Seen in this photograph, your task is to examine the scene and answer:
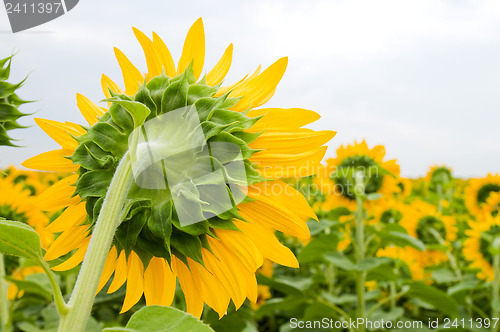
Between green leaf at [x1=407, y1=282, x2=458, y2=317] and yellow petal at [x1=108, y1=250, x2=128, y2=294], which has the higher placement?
yellow petal at [x1=108, y1=250, x2=128, y2=294]

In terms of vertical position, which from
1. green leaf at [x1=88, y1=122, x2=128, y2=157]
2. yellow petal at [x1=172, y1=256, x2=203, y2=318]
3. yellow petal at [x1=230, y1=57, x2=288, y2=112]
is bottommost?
yellow petal at [x1=172, y1=256, x2=203, y2=318]

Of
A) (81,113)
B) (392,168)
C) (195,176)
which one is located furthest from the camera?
(392,168)

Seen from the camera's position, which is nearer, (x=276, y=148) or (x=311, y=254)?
(x=276, y=148)

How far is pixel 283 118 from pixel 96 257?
0.38 m

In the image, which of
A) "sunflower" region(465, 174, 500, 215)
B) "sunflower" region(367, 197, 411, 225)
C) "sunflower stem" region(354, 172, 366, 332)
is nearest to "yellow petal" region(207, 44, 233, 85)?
"sunflower stem" region(354, 172, 366, 332)

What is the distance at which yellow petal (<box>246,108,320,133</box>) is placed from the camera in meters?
0.74

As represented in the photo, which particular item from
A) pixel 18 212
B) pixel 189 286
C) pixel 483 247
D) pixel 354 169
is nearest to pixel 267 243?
pixel 189 286

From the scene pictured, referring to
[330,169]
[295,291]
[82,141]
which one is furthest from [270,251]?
[330,169]

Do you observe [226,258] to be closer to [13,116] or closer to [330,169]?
[13,116]

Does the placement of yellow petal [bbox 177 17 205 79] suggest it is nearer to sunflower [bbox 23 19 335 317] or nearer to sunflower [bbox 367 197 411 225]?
sunflower [bbox 23 19 335 317]

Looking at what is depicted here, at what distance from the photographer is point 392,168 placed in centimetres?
286

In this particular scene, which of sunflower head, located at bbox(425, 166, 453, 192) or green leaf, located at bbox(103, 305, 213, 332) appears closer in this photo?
green leaf, located at bbox(103, 305, 213, 332)

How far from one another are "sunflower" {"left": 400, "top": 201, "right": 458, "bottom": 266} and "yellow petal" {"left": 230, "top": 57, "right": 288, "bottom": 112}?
9.89 feet

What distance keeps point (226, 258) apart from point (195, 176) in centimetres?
14
